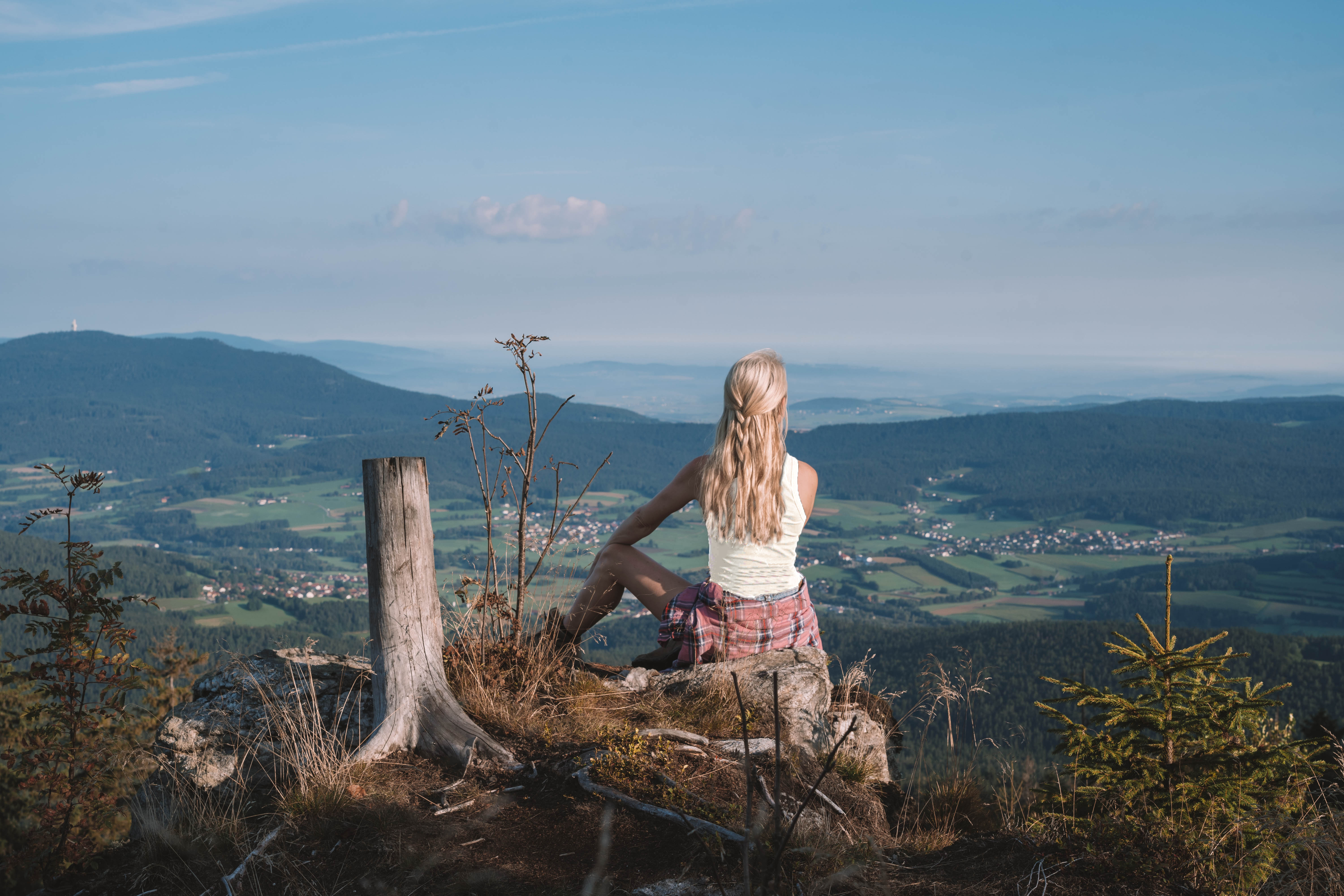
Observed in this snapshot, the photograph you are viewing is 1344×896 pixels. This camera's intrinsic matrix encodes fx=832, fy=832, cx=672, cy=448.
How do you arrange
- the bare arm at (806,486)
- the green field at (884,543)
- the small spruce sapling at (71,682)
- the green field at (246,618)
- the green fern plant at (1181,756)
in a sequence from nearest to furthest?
the green fern plant at (1181,756)
the small spruce sapling at (71,682)
the bare arm at (806,486)
the green field at (246,618)
the green field at (884,543)

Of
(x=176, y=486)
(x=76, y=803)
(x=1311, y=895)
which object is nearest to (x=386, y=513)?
(x=76, y=803)

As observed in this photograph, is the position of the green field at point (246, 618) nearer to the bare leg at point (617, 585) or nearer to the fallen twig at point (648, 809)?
the bare leg at point (617, 585)

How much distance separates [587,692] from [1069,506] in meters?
165

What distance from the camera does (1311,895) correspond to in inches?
101

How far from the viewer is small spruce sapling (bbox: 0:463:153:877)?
14.0ft

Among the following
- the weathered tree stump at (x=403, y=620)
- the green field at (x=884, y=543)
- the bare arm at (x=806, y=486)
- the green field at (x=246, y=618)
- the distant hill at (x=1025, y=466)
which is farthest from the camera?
the distant hill at (x=1025, y=466)

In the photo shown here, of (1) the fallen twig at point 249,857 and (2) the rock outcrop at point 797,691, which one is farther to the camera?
(2) the rock outcrop at point 797,691

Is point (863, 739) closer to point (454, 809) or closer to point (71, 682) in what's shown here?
point (454, 809)

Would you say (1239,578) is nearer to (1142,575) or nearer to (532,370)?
(1142,575)

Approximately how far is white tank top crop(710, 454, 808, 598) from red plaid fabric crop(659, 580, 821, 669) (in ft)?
0.20

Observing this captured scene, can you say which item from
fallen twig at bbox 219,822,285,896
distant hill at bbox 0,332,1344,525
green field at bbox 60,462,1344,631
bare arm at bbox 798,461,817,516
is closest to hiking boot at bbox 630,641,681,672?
bare arm at bbox 798,461,817,516

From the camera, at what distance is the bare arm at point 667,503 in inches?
181

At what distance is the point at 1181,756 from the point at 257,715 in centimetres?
456

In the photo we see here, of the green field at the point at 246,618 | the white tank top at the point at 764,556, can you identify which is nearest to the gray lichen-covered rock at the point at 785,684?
the white tank top at the point at 764,556
